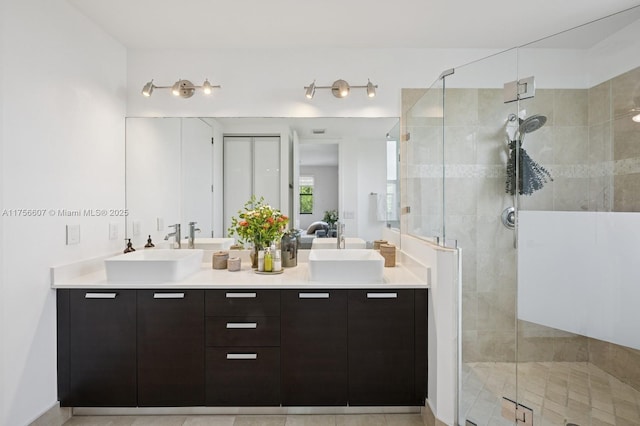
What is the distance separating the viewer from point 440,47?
270 cm

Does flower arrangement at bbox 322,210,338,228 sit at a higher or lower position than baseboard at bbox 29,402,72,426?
higher

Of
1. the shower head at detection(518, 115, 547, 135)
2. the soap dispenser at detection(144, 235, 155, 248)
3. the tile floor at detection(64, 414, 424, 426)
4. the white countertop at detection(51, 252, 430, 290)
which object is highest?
the shower head at detection(518, 115, 547, 135)

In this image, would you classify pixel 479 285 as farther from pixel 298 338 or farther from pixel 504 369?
pixel 298 338

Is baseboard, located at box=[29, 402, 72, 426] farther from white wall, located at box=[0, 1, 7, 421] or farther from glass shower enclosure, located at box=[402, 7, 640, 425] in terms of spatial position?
glass shower enclosure, located at box=[402, 7, 640, 425]

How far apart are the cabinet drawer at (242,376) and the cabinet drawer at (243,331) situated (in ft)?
0.14

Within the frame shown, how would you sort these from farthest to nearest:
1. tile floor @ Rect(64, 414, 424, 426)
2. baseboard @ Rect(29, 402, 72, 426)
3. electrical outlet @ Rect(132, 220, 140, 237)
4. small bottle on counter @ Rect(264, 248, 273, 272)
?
electrical outlet @ Rect(132, 220, 140, 237)
small bottle on counter @ Rect(264, 248, 273, 272)
tile floor @ Rect(64, 414, 424, 426)
baseboard @ Rect(29, 402, 72, 426)

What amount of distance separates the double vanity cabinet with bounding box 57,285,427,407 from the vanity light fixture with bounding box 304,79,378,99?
55.8 inches

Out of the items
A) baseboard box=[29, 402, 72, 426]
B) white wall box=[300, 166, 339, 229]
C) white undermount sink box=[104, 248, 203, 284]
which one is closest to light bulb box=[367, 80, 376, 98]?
white wall box=[300, 166, 339, 229]

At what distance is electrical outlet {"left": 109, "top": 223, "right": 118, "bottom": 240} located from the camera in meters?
2.57

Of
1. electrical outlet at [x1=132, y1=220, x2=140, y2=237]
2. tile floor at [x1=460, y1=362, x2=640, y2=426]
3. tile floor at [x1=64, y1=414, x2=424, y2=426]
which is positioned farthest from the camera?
electrical outlet at [x1=132, y1=220, x2=140, y2=237]

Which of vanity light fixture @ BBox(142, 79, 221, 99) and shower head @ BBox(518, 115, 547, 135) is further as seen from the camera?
vanity light fixture @ BBox(142, 79, 221, 99)

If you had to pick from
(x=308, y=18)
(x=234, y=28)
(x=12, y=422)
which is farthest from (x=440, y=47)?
(x=12, y=422)

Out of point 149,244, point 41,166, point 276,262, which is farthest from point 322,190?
point 41,166

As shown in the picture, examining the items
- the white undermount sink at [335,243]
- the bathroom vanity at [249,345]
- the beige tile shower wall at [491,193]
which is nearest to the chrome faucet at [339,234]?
the white undermount sink at [335,243]
